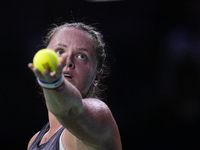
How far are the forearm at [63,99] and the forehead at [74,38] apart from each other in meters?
0.36

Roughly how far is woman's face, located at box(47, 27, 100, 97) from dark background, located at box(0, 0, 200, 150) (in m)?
1.29

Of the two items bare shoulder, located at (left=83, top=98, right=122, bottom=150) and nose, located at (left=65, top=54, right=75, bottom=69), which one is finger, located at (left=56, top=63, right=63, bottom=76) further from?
nose, located at (left=65, top=54, right=75, bottom=69)

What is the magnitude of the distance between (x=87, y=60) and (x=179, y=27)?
1.63 metres

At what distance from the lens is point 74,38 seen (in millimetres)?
841

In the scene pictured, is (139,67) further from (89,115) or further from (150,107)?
(89,115)

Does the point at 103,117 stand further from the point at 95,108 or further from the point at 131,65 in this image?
the point at 131,65

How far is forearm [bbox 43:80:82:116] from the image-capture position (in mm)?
462

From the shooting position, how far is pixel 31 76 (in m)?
2.17

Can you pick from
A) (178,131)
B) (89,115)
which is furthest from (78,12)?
(89,115)

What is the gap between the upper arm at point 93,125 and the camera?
1.77 feet

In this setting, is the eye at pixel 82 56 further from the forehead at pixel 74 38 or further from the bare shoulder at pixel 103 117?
the bare shoulder at pixel 103 117

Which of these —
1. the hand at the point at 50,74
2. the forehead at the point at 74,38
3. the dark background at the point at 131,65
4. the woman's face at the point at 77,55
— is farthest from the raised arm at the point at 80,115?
the dark background at the point at 131,65

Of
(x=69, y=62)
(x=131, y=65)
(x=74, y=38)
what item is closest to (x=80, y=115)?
(x=69, y=62)

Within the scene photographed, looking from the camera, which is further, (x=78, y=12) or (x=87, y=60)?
(x=78, y=12)
